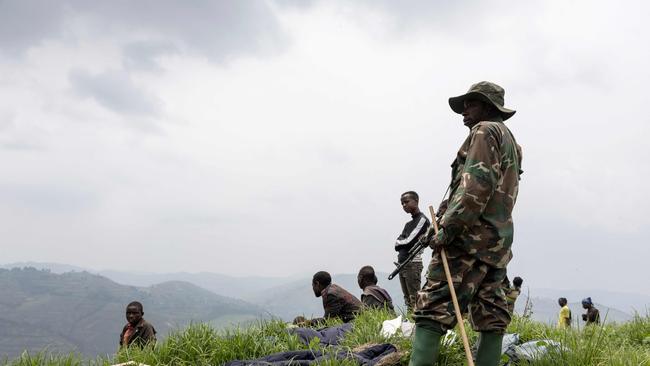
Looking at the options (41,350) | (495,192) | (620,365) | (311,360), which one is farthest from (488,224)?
(41,350)

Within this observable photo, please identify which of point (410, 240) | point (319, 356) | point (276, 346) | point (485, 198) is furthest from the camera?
point (410, 240)

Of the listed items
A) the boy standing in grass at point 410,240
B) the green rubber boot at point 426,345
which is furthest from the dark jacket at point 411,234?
the green rubber boot at point 426,345

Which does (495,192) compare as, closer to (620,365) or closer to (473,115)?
(473,115)

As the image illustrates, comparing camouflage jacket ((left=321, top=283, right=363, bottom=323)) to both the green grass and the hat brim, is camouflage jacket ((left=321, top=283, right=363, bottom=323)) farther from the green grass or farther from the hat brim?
the hat brim

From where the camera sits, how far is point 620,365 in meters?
4.33

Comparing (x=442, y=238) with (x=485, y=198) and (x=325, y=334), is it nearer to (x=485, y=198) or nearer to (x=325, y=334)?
(x=485, y=198)

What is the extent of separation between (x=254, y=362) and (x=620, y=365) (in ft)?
11.1

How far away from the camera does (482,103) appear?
4262 mm

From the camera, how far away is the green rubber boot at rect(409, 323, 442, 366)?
389 cm

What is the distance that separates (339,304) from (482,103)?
498 cm

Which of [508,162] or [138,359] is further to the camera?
[138,359]

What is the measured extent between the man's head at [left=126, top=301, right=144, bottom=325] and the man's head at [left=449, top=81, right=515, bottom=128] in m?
6.54

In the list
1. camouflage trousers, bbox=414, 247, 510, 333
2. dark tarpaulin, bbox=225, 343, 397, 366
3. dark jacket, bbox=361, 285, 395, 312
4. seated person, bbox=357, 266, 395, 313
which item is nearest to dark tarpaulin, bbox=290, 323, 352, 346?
dark tarpaulin, bbox=225, 343, 397, 366

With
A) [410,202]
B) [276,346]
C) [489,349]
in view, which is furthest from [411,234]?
[489,349]
